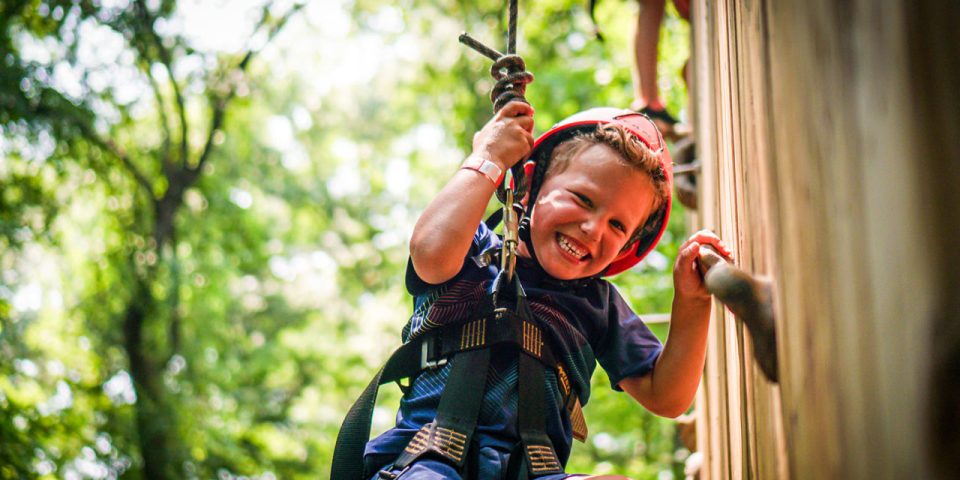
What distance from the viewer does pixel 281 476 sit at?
1631 cm

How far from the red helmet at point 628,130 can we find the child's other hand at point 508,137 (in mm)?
191

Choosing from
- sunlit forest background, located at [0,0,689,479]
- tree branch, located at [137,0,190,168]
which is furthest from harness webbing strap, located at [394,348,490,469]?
tree branch, located at [137,0,190,168]

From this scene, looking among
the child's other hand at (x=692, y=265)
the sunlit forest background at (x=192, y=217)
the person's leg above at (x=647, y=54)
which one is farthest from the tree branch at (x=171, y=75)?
the child's other hand at (x=692, y=265)

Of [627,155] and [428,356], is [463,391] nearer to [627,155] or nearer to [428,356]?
[428,356]

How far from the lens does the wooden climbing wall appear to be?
114 centimetres

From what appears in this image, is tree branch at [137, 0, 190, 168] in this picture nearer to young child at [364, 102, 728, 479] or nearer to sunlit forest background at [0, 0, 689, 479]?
sunlit forest background at [0, 0, 689, 479]

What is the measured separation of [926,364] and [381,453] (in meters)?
1.60

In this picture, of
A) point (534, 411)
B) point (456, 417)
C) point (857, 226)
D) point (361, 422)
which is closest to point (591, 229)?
point (534, 411)

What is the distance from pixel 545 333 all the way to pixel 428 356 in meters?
0.32

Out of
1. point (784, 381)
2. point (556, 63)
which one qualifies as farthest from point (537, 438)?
point (556, 63)

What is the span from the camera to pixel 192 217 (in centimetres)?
1384

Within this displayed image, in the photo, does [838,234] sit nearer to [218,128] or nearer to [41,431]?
A: [41,431]

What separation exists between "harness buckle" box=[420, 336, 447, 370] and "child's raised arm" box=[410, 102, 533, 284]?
195 millimetres

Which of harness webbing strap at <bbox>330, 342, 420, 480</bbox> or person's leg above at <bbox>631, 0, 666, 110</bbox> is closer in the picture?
A: harness webbing strap at <bbox>330, 342, 420, 480</bbox>
